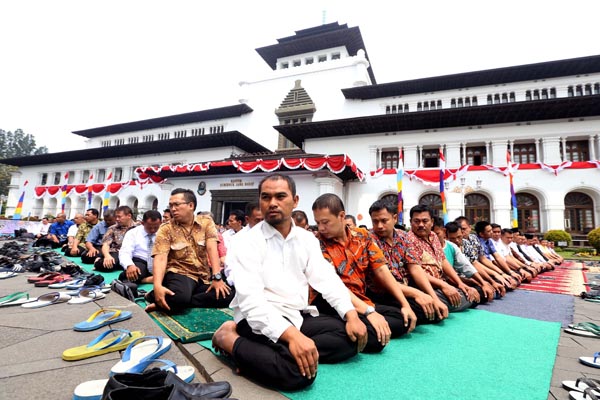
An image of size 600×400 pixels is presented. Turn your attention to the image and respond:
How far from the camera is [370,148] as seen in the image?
17.0 meters

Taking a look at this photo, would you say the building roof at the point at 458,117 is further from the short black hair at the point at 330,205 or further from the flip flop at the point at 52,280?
the flip flop at the point at 52,280

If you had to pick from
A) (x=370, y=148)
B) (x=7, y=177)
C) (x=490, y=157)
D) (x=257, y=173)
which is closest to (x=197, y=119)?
(x=257, y=173)

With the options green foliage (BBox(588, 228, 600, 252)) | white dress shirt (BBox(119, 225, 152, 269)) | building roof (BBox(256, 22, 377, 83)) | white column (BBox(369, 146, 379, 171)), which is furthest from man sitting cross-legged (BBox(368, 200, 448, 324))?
building roof (BBox(256, 22, 377, 83))

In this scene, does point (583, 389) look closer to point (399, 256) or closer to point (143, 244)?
point (399, 256)

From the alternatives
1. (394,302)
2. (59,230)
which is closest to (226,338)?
(394,302)

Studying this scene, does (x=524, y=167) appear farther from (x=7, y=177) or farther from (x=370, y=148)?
(x=7, y=177)

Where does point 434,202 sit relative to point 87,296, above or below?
above

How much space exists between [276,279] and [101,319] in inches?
Result: 65.7

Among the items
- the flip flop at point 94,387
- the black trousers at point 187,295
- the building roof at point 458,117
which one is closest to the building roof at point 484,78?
the building roof at point 458,117

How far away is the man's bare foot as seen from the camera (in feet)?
5.86

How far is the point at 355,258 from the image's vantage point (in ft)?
8.05

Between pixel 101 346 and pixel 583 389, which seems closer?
pixel 583 389

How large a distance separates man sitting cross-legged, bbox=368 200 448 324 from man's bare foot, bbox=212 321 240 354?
1.51 m

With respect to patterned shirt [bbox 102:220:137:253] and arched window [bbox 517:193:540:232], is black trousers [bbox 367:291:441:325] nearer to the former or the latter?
patterned shirt [bbox 102:220:137:253]
